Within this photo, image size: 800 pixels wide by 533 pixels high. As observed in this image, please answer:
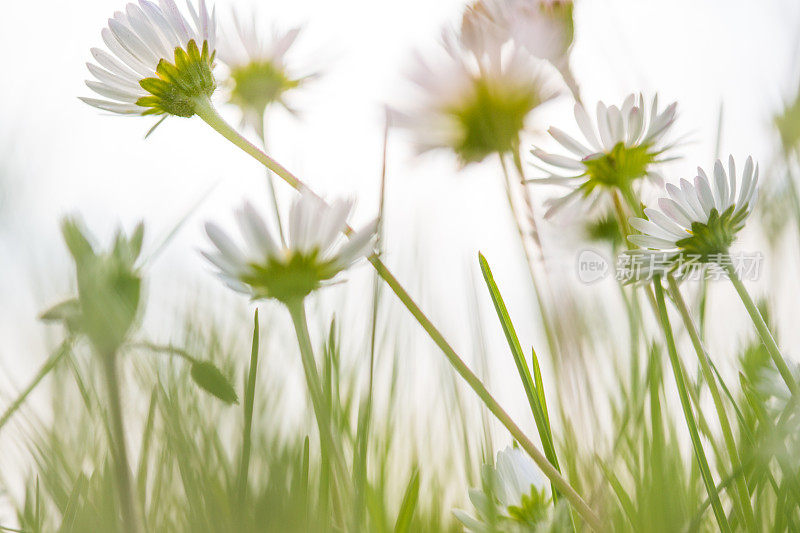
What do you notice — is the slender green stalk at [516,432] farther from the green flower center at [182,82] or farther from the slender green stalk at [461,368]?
the green flower center at [182,82]

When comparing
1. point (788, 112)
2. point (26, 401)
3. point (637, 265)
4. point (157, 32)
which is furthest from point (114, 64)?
point (788, 112)

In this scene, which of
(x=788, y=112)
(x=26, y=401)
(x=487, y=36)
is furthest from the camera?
(x=788, y=112)

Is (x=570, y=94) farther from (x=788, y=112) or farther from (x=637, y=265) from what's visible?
(x=788, y=112)

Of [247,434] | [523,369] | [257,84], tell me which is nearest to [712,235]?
[523,369]

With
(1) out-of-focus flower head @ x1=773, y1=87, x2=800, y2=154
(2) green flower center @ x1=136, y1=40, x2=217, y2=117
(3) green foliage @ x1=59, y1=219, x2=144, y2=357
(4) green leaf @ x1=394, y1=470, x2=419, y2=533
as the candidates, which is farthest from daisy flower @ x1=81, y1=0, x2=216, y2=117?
(1) out-of-focus flower head @ x1=773, y1=87, x2=800, y2=154

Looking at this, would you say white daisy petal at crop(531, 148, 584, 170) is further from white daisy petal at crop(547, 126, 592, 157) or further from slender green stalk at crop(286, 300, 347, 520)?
slender green stalk at crop(286, 300, 347, 520)

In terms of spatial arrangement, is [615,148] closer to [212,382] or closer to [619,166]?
[619,166]
